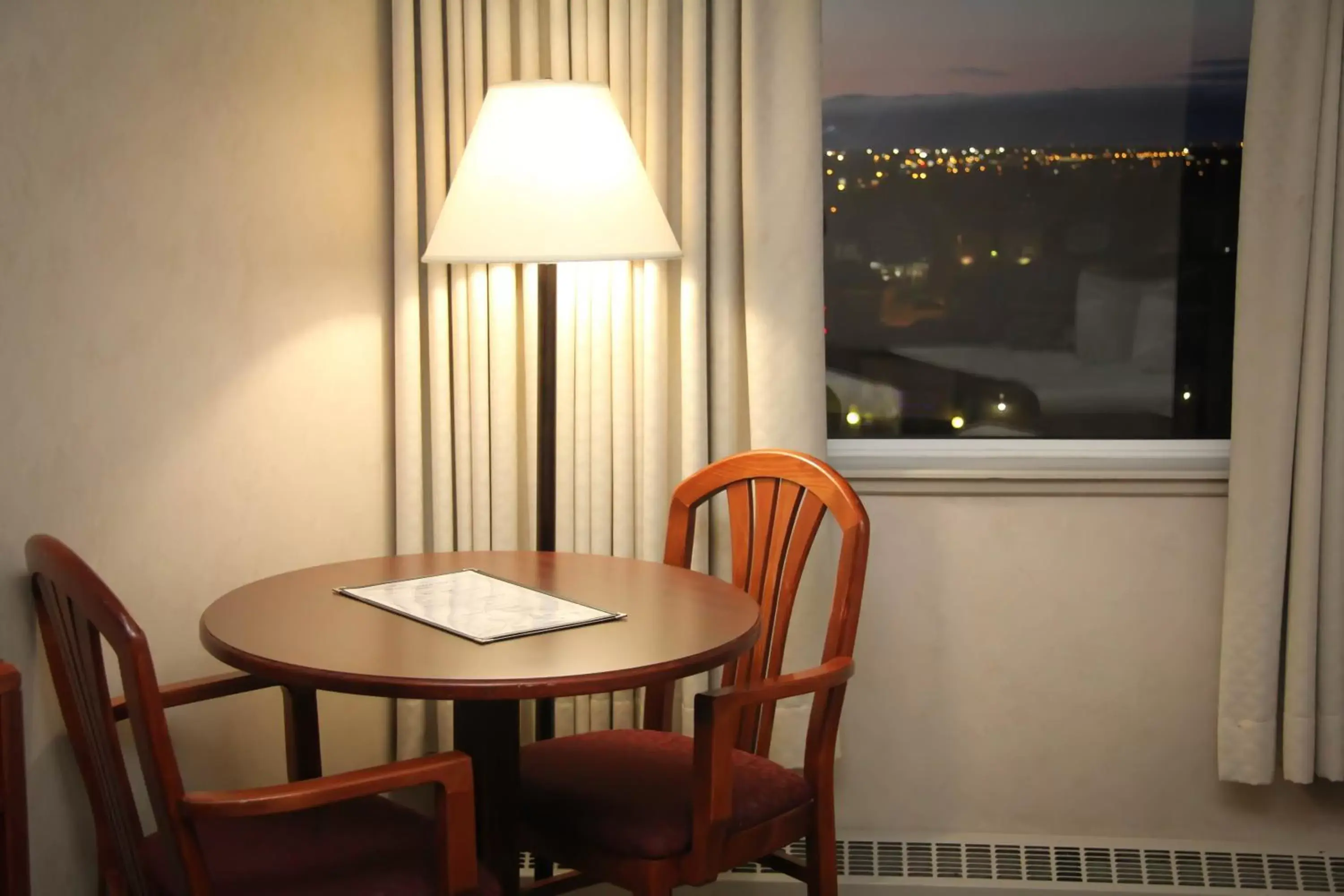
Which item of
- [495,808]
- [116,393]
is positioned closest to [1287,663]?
[495,808]

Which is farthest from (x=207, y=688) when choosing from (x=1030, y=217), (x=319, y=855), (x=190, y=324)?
(x=1030, y=217)

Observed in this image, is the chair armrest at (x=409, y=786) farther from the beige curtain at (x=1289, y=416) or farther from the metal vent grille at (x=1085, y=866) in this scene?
the beige curtain at (x=1289, y=416)

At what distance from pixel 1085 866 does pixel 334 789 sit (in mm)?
1789

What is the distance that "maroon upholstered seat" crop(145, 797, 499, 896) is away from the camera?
1.62 m

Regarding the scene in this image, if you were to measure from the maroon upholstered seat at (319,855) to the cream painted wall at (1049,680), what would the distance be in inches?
47.6

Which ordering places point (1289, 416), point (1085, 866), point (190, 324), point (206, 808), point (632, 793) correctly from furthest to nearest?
point (1085, 866), point (1289, 416), point (190, 324), point (632, 793), point (206, 808)

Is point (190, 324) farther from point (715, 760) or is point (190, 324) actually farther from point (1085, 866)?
point (1085, 866)

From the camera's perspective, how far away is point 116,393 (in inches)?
76.4

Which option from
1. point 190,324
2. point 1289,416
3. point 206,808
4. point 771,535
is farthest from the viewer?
point 1289,416

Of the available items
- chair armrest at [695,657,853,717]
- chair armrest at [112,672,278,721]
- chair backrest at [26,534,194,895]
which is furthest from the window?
chair backrest at [26,534,194,895]

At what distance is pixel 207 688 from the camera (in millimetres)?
1869

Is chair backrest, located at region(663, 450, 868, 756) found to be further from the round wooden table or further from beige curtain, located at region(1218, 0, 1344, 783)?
beige curtain, located at region(1218, 0, 1344, 783)

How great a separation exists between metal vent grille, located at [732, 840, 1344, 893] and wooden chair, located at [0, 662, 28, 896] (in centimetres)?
150

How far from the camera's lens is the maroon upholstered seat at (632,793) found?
72.1 inches
